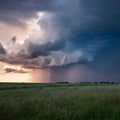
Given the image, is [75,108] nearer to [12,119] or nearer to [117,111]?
[117,111]

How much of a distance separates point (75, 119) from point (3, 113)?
5077 mm

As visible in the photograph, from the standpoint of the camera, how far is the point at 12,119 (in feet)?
50.6

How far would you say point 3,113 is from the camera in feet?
55.7

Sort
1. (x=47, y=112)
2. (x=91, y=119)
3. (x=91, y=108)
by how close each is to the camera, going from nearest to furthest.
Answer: (x=91, y=119), (x=47, y=112), (x=91, y=108)

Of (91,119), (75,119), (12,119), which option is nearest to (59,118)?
(75,119)

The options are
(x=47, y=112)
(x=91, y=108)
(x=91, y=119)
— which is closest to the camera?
(x=91, y=119)

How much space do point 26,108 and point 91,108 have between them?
4911 mm

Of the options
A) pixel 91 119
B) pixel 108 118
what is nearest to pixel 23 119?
pixel 91 119

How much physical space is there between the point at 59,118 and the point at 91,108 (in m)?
3.69

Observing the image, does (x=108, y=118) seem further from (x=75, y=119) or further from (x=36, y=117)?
(x=36, y=117)

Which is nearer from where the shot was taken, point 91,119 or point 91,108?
point 91,119

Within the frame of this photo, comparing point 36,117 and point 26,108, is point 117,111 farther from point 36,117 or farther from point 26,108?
point 26,108

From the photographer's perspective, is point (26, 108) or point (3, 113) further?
point (26, 108)

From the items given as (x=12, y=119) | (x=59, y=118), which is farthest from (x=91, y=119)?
(x=12, y=119)
